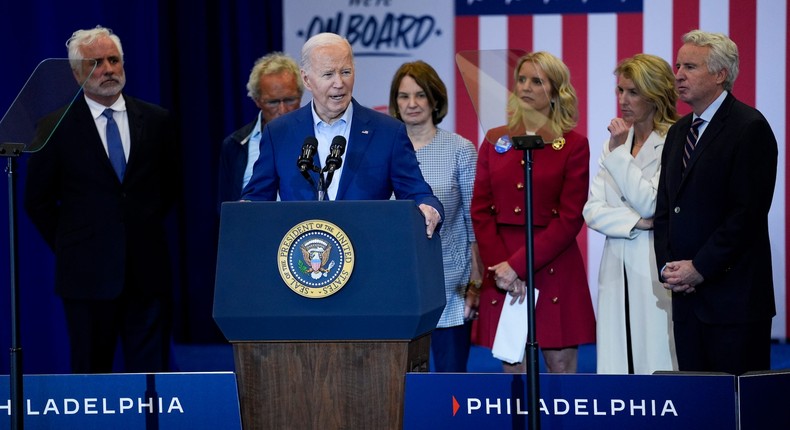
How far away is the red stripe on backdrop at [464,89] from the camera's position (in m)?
6.90

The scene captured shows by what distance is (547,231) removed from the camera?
398 cm

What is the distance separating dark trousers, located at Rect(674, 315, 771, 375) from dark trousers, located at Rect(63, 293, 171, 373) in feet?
6.93

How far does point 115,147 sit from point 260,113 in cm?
67

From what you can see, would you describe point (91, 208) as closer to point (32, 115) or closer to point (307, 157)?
point (32, 115)

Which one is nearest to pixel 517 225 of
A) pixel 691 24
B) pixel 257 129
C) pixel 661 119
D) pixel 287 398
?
pixel 661 119

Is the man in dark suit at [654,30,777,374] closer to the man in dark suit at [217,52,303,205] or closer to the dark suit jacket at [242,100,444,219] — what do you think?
the dark suit jacket at [242,100,444,219]

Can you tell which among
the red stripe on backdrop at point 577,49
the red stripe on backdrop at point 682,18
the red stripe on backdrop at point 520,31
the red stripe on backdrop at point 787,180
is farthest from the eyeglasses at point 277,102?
the red stripe on backdrop at point 787,180

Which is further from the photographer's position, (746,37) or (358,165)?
(746,37)

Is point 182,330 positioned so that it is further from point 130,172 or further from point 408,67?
point 408,67

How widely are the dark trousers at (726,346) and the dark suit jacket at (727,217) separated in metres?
0.03

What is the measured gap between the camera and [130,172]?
4391mm

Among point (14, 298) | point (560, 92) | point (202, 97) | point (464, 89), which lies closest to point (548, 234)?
point (560, 92)

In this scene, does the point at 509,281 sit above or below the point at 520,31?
below

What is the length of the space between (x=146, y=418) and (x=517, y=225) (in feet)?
5.87
